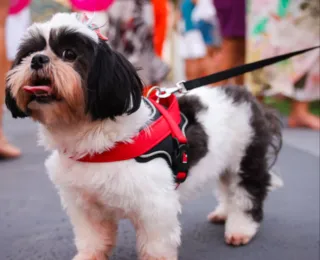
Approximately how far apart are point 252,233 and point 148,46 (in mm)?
2332

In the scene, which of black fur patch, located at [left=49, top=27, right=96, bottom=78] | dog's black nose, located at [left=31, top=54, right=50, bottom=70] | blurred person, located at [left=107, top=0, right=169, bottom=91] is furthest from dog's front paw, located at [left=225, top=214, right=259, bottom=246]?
blurred person, located at [left=107, top=0, right=169, bottom=91]

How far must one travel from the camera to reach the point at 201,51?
6461mm

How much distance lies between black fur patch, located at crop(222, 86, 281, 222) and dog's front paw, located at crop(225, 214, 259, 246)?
0.04m

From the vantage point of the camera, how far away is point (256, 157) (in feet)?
7.93

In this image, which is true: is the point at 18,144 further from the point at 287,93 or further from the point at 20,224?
the point at 287,93

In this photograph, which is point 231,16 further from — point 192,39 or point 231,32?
point 192,39

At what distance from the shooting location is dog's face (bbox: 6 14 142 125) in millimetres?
1646

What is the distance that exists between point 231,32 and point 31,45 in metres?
4.40

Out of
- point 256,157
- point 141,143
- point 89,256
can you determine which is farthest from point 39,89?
point 256,157

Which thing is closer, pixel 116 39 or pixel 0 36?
pixel 0 36

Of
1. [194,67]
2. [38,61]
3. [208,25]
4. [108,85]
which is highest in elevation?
[38,61]

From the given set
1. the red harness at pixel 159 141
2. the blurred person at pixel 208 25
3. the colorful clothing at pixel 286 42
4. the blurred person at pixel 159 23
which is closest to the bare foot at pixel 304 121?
the colorful clothing at pixel 286 42

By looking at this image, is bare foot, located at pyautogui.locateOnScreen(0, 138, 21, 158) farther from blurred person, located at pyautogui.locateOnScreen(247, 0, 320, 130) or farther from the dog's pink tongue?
blurred person, located at pyautogui.locateOnScreen(247, 0, 320, 130)

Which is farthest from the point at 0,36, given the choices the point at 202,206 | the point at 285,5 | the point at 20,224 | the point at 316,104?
the point at 316,104
